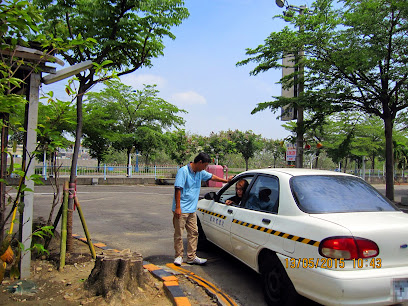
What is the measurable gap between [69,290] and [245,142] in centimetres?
3375

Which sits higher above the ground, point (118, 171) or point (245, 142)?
point (245, 142)

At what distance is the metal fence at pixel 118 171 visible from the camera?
21.0m

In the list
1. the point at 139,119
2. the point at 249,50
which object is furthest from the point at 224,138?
the point at 249,50

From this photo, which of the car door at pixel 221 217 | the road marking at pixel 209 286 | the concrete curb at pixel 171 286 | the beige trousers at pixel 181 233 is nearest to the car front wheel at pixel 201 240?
the car door at pixel 221 217

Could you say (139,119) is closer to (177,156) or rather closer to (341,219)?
(177,156)

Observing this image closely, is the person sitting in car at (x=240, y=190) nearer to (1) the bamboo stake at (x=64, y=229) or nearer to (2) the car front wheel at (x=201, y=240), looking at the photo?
(2) the car front wheel at (x=201, y=240)

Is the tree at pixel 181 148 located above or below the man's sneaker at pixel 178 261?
above

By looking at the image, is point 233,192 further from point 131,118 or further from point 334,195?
point 131,118

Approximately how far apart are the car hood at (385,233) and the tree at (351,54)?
1026 centimetres

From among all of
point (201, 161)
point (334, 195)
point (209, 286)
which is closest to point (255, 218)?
point (334, 195)

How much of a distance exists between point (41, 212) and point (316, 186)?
875cm

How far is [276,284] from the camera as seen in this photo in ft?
11.0

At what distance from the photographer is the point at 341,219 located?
2.99m

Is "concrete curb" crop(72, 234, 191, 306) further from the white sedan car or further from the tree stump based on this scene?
the white sedan car
